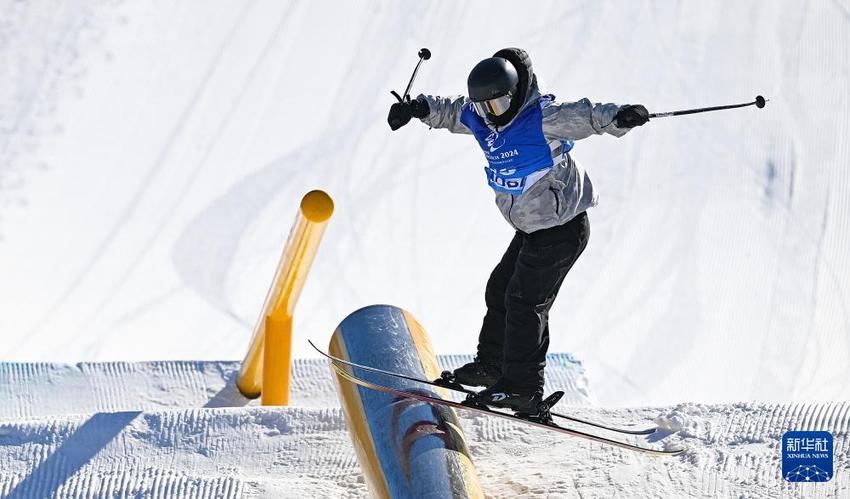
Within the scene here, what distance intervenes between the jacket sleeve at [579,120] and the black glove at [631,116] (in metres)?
0.02

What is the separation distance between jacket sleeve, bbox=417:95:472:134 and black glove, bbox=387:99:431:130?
2 cm

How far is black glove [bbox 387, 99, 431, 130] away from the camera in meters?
4.43

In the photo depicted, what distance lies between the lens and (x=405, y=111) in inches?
175

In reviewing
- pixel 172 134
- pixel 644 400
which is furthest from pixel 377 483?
pixel 172 134

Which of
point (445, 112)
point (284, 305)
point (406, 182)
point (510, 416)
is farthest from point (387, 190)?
point (510, 416)

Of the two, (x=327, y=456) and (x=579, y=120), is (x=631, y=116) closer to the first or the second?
(x=579, y=120)

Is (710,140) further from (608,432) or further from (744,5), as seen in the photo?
(608,432)

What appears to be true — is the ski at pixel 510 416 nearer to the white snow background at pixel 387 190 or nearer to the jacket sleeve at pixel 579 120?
the jacket sleeve at pixel 579 120

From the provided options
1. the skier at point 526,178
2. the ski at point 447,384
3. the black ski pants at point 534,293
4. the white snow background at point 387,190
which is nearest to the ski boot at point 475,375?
the ski at point 447,384

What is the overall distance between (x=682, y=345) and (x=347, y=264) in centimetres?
203

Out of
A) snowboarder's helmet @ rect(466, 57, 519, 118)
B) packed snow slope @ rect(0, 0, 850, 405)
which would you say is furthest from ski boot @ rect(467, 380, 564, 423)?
packed snow slope @ rect(0, 0, 850, 405)

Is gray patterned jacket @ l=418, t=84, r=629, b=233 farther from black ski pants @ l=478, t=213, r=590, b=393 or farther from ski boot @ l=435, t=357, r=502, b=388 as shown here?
ski boot @ l=435, t=357, r=502, b=388

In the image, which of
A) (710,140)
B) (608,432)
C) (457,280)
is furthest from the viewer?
(710,140)

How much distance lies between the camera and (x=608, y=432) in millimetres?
4910
